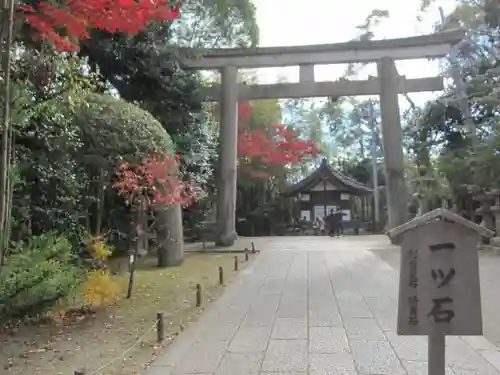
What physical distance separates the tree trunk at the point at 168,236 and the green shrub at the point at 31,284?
18.0 ft

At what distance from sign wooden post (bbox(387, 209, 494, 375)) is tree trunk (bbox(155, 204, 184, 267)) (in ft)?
27.9

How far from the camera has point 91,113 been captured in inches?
384

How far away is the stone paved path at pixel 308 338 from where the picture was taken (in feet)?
15.2

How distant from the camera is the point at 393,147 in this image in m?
15.6

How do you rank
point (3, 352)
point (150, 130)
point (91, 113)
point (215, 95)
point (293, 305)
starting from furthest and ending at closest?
point (215, 95), point (150, 130), point (91, 113), point (293, 305), point (3, 352)

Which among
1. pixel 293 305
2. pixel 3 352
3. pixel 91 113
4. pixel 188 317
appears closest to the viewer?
pixel 3 352

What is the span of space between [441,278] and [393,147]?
12.6 metres

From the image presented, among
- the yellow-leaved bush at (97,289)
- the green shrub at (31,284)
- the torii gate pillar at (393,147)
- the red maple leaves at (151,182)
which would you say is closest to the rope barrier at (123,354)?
the green shrub at (31,284)

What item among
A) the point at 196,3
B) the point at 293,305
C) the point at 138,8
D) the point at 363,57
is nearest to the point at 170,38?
the point at 196,3

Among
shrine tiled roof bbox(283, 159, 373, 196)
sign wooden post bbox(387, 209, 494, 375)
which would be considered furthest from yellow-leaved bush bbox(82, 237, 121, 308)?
shrine tiled roof bbox(283, 159, 373, 196)

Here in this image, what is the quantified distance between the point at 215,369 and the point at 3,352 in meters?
2.24

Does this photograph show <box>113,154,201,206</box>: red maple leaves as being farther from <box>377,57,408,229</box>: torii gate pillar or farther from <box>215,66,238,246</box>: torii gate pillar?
<box>377,57,408,229</box>: torii gate pillar

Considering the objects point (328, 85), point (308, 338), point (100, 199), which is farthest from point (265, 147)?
point (308, 338)

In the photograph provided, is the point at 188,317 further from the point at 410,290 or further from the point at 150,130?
the point at 150,130
